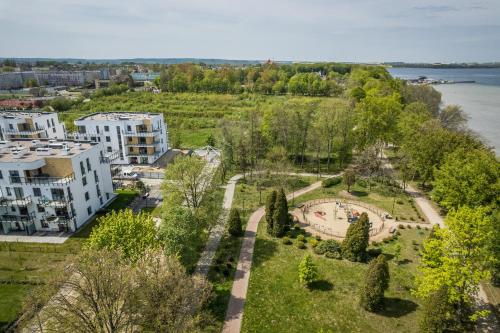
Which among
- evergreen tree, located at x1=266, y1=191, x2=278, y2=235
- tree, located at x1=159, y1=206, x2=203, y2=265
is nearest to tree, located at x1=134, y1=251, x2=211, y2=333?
tree, located at x1=159, y1=206, x2=203, y2=265

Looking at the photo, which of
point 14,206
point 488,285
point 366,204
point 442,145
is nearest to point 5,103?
point 14,206

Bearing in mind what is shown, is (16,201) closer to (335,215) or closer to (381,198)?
(335,215)

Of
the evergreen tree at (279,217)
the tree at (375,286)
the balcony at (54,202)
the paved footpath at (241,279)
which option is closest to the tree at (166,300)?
the paved footpath at (241,279)

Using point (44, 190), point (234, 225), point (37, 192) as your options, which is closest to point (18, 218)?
point (37, 192)

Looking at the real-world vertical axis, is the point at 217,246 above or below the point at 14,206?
below

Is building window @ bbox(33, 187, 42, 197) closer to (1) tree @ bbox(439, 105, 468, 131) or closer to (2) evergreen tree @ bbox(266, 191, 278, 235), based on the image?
(2) evergreen tree @ bbox(266, 191, 278, 235)

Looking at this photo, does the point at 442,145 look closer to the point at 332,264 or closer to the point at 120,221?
the point at 332,264

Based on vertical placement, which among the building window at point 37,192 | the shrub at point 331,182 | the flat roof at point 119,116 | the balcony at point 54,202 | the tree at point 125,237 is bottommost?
the shrub at point 331,182

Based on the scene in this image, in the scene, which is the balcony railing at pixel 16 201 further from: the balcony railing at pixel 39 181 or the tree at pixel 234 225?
the tree at pixel 234 225
